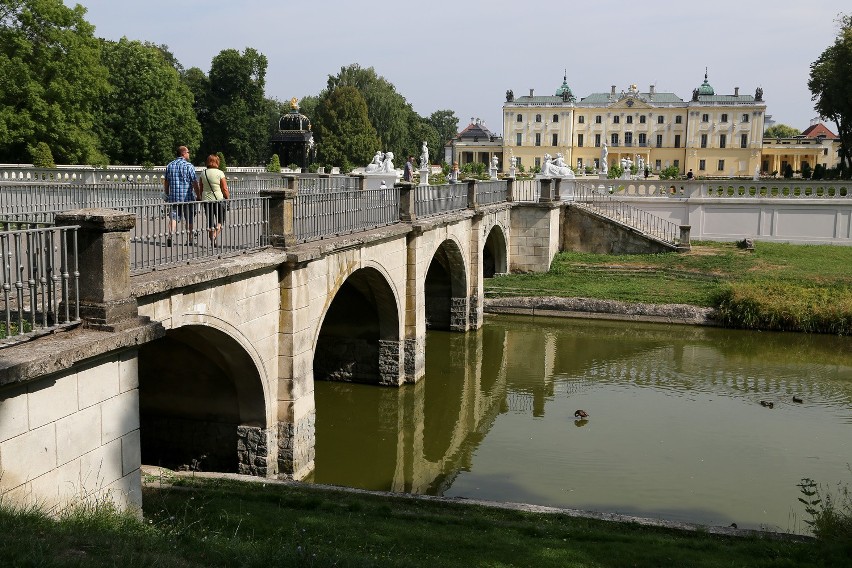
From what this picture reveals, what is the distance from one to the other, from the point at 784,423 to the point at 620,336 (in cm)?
784

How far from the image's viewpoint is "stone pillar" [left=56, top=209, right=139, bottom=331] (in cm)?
740

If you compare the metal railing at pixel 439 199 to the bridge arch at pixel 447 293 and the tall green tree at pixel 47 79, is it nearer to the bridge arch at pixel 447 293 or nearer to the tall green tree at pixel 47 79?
the bridge arch at pixel 447 293

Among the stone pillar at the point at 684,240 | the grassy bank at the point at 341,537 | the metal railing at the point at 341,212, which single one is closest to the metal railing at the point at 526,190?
the stone pillar at the point at 684,240

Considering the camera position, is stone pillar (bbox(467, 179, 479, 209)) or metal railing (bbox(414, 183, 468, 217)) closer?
metal railing (bbox(414, 183, 468, 217))

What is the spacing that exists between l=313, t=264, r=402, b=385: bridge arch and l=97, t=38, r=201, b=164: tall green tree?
3253cm

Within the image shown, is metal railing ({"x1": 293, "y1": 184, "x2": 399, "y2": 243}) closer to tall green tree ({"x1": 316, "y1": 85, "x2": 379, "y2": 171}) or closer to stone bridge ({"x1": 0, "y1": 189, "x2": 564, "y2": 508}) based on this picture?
stone bridge ({"x1": 0, "y1": 189, "x2": 564, "y2": 508})

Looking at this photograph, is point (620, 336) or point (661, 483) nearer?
point (661, 483)

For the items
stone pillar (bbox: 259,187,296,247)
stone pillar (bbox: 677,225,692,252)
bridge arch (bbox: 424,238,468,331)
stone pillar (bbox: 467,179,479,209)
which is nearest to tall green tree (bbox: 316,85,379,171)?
stone pillar (bbox: 677,225,692,252)

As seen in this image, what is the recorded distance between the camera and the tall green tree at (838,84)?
129 ft

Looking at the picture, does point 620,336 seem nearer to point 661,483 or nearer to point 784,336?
point 784,336

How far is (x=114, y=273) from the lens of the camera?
7605 mm

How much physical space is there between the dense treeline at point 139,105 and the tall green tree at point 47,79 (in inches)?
1.7

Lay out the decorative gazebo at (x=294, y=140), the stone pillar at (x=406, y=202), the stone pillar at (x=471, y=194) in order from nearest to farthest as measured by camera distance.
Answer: the stone pillar at (x=406, y=202)
the stone pillar at (x=471, y=194)
the decorative gazebo at (x=294, y=140)

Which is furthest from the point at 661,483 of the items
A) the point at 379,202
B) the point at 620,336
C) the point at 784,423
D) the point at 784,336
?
the point at 784,336
